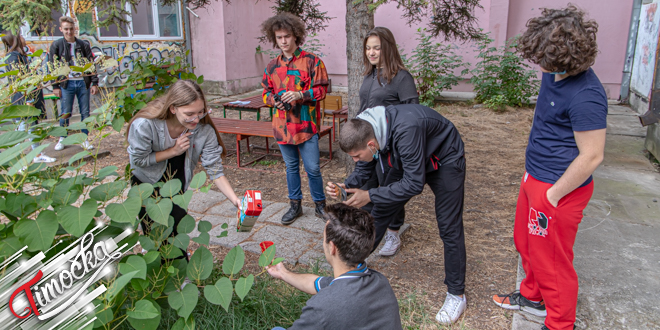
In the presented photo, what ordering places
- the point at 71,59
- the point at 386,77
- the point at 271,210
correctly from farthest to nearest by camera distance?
the point at 71,59
the point at 271,210
the point at 386,77

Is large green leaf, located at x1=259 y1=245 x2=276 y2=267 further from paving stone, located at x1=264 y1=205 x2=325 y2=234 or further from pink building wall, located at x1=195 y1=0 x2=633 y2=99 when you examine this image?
pink building wall, located at x1=195 y1=0 x2=633 y2=99

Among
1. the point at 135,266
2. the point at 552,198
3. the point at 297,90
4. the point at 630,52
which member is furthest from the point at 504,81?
the point at 135,266

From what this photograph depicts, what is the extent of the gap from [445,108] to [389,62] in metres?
7.16

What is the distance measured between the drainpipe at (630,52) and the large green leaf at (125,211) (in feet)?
37.8

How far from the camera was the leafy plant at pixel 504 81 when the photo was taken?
31.9 feet

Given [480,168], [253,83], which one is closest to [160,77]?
[480,168]

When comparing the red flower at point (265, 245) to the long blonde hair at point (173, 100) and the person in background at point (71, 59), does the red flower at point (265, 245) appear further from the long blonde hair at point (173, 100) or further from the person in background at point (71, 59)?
the person in background at point (71, 59)

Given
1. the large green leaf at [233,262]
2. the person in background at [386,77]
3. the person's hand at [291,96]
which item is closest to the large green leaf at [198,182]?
the large green leaf at [233,262]

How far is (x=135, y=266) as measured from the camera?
1.76 meters

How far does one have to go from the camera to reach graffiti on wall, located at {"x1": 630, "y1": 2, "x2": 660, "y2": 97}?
27.9 feet

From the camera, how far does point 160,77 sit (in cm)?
480

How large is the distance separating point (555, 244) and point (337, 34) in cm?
1131

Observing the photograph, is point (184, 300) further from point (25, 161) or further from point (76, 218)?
point (25, 161)

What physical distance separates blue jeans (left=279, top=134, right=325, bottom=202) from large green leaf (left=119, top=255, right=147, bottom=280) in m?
2.26
